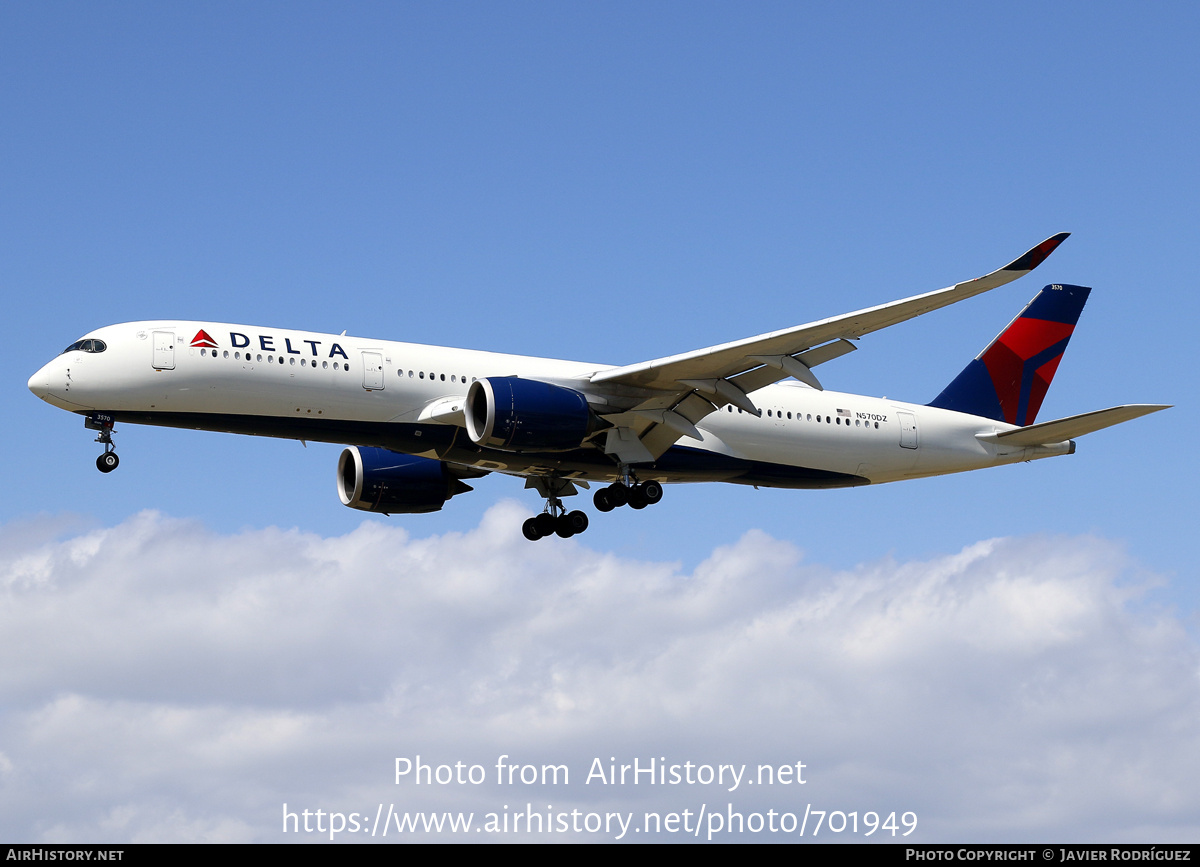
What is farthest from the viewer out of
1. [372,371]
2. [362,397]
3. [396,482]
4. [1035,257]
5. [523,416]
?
[396,482]

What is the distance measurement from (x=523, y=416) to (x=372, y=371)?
364 centimetres

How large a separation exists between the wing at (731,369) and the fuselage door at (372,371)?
4.90 m

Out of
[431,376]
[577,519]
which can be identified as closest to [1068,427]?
[577,519]

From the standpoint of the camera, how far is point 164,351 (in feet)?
98.8

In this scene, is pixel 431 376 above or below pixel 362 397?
above

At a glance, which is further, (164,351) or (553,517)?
(553,517)

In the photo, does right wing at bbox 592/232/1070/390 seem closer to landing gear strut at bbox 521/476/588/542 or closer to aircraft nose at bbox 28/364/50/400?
landing gear strut at bbox 521/476/588/542

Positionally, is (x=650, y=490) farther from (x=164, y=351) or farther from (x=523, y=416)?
(x=164, y=351)

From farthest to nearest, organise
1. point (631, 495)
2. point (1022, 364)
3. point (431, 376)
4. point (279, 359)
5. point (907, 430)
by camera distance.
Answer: point (1022, 364), point (907, 430), point (631, 495), point (431, 376), point (279, 359)

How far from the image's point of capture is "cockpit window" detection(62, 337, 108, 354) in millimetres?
30109

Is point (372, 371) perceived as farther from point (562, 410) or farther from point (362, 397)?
point (562, 410)

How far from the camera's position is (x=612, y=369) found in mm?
33156

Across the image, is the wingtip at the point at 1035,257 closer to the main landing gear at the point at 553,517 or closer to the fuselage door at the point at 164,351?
the main landing gear at the point at 553,517
